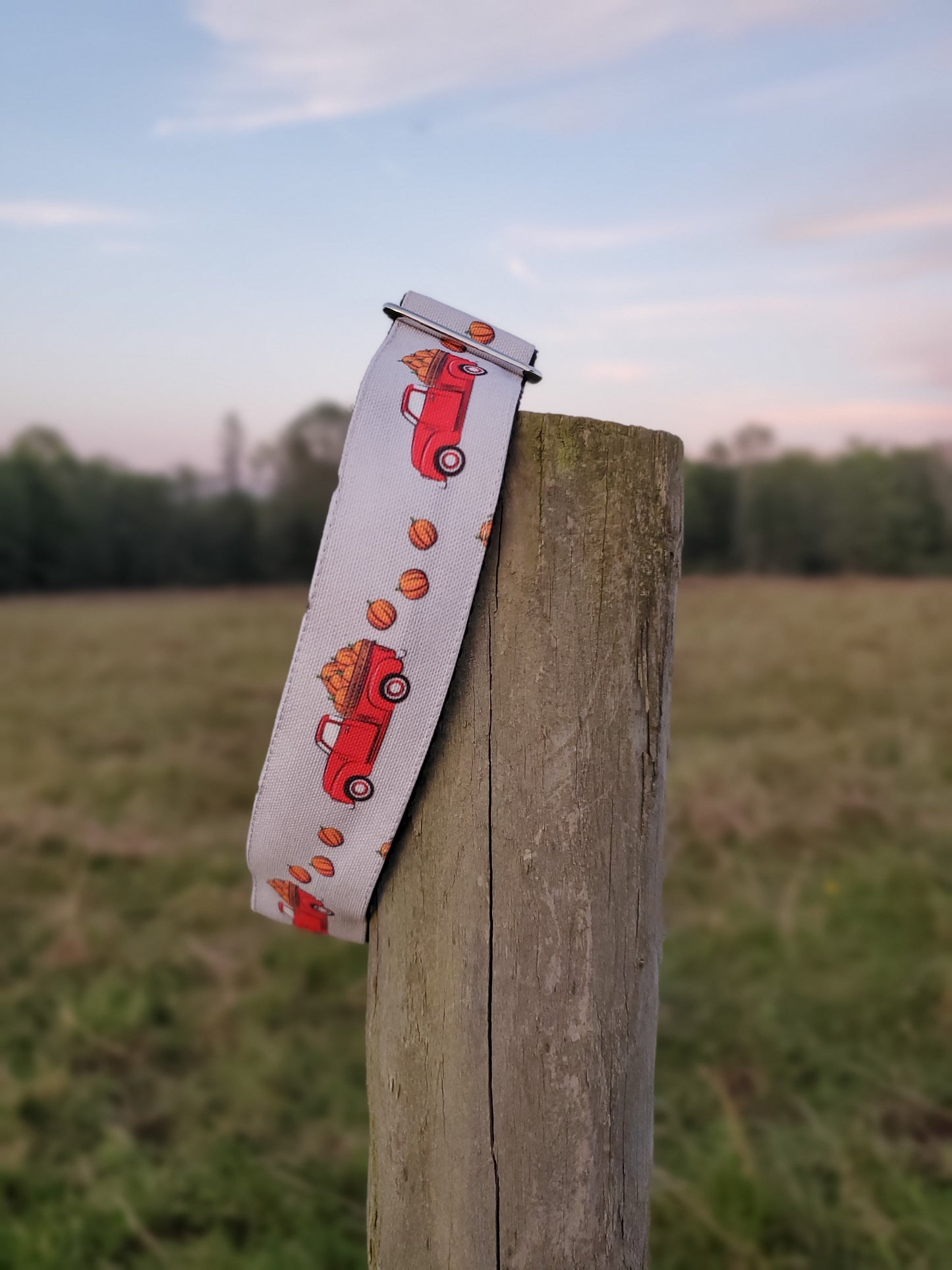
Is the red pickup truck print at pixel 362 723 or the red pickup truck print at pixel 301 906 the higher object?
the red pickup truck print at pixel 362 723

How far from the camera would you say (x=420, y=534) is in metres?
1.17

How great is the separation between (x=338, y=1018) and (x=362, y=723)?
14.0 ft

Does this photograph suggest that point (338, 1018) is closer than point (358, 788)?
No

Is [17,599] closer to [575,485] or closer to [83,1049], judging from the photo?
[83,1049]

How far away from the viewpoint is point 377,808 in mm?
1234

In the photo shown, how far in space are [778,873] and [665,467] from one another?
20.3ft

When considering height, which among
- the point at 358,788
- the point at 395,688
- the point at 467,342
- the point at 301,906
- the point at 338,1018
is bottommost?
the point at 338,1018

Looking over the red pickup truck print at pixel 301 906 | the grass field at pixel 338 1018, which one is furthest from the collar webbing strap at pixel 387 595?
the grass field at pixel 338 1018

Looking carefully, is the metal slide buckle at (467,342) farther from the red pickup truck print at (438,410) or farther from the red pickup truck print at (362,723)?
→ the red pickup truck print at (362,723)

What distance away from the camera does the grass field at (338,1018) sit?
346cm

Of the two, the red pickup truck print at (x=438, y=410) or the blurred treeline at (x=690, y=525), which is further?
the blurred treeline at (x=690, y=525)

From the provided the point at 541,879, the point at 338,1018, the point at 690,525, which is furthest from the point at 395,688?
the point at 690,525

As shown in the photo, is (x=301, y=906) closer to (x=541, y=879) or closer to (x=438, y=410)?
(x=541, y=879)

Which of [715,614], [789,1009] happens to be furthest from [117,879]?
[715,614]
